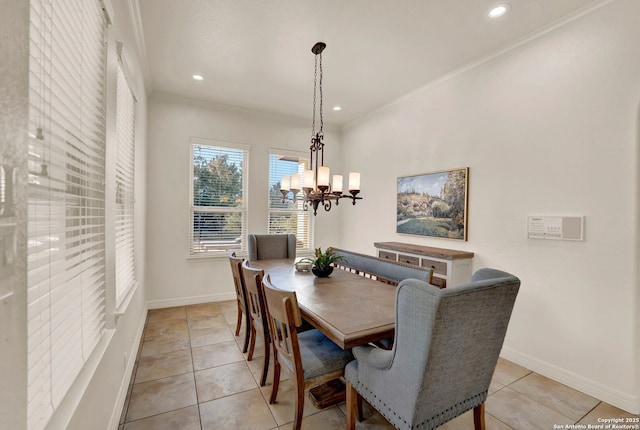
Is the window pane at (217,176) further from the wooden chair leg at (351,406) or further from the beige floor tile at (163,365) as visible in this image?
the wooden chair leg at (351,406)

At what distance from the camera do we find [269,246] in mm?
3787

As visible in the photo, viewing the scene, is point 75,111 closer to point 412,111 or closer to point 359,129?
point 412,111

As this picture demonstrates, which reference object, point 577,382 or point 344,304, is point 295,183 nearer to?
point 344,304

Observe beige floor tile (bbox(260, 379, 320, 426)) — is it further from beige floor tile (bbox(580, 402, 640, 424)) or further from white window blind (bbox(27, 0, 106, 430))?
beige floor tile (bbox(580, 402, 640, 424))

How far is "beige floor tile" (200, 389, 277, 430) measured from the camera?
1890 mm

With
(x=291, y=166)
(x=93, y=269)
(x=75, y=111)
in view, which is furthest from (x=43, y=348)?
(x=291, y=166)

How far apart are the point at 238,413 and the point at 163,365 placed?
1.04 meters

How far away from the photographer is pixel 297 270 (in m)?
2.94

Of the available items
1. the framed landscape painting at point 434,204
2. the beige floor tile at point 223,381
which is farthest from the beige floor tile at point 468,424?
the framed landscape painting at point 434,204

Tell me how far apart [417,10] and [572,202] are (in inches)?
81.0

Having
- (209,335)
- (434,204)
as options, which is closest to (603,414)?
(434,204)

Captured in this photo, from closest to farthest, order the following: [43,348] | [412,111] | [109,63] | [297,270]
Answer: [43,348] < [109,63] < [297,270] < [412,111]

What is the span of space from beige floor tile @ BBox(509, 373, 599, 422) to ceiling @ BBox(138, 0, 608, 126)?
3086 mm

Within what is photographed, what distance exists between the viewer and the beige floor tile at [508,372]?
8.06ft
